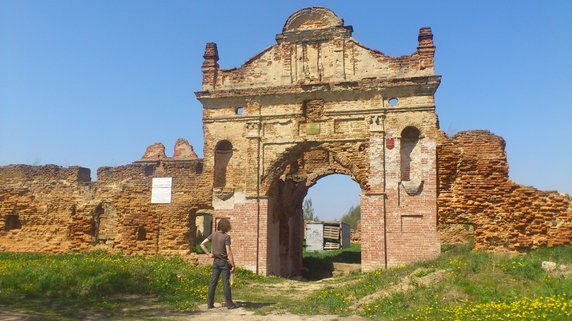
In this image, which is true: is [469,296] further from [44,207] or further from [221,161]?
[44,207]

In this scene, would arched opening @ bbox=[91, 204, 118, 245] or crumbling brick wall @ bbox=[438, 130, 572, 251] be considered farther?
arched opening @ bbox=[91, 204, 118, 245]

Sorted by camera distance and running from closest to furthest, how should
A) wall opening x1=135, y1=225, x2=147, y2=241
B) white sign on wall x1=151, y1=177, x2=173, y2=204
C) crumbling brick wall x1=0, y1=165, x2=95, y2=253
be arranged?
white sign on wall x1=151, y1=177, x2=173, y2=204 < wall opening x1=135, y1=225, x2=147, y2=241 < crumbling brick wall x1=0, y1=165, x2=95, y2=253

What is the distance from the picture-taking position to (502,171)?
14.0 meters

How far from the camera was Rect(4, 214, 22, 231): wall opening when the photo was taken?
17844 millimetres

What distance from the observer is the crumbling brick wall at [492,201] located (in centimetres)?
1317

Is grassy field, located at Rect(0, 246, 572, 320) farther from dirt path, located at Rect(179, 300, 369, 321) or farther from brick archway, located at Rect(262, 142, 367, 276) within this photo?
brick archway, located at Rect(262, 142, 367, 276)

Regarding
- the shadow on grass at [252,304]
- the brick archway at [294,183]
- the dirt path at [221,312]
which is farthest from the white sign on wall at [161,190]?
the shadow on grass at [252,304]

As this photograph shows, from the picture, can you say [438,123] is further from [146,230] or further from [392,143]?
[146,230]

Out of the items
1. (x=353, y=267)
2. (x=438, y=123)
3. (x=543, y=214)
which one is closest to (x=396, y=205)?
(x=438, y=123)

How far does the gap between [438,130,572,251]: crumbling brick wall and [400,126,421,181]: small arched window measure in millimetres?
694

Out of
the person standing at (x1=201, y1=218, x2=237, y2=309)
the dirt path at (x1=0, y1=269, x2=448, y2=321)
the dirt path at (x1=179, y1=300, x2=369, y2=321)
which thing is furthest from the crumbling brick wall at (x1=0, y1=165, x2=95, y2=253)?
the dirt path at (x1=179, y1=300, x2=369, y2=321)

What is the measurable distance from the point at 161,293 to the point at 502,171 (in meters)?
9.58

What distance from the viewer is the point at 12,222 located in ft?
59.1

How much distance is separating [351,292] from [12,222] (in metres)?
13.4
